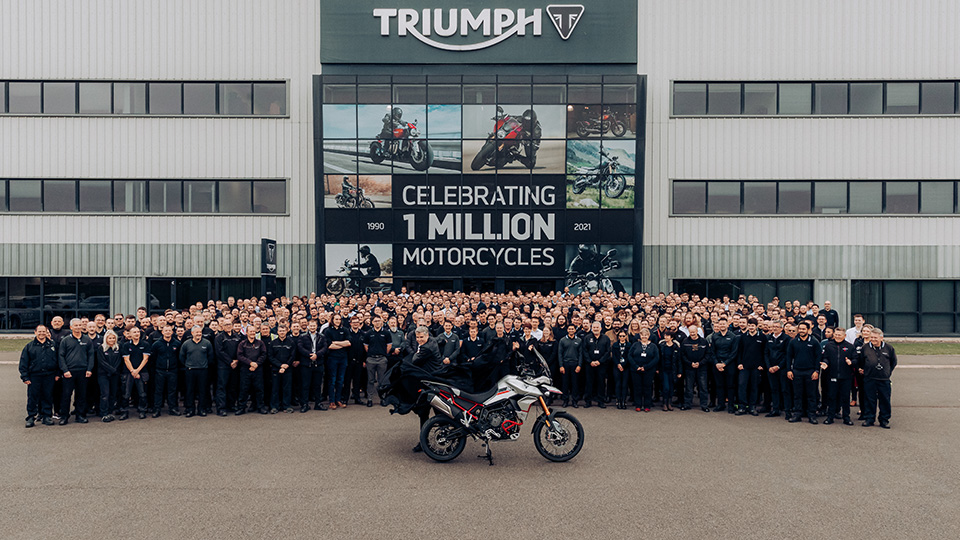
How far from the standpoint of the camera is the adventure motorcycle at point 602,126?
24312mm

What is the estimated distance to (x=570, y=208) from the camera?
80.1 ft

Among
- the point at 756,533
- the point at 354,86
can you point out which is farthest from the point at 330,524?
the point at 354,86

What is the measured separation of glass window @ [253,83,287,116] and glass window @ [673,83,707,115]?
16877 mm

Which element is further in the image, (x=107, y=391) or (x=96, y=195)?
(x=96, y=195)

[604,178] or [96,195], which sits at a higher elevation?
[604,178]

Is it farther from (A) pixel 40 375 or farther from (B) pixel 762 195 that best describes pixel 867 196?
(A) pixel 40 375

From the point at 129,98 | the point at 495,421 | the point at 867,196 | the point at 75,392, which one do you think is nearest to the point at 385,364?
the point at 495,421

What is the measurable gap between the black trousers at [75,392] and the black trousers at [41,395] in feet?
0.64

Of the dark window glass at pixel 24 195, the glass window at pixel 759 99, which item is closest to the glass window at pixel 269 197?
the dark window glass at pixel 24 195

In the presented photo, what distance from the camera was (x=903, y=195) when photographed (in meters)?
24.8

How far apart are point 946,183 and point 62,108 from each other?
37.9m

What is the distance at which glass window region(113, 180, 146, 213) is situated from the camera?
24906 millimetres

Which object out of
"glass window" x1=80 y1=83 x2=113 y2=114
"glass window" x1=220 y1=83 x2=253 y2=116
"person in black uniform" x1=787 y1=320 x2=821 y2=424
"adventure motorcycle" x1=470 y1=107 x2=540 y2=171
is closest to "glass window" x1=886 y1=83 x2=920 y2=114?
"adventure motorcycle" x1=470 y1=107 x2=540 y2=171

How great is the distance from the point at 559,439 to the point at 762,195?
20.7 meters
